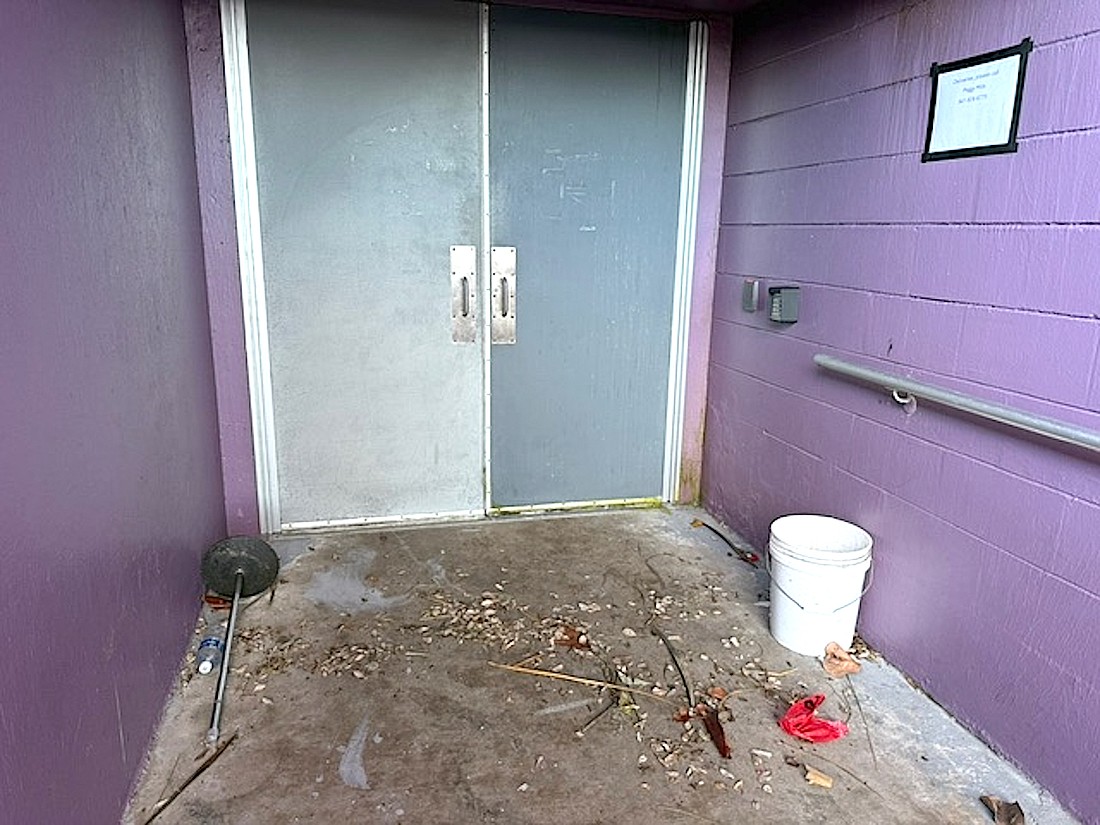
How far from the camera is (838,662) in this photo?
2.35 m

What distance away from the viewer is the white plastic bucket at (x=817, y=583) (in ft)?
7.55

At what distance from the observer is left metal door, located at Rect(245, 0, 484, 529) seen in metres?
2.87

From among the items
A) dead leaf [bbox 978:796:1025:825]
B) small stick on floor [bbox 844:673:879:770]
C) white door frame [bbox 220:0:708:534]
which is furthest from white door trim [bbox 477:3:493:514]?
dead leaf [bbox 978:796:1025:825]

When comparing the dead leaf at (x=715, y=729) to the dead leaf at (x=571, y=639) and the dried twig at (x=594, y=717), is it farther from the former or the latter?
the dead leaf at (x=571, y=639)

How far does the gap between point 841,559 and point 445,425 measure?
1726mm

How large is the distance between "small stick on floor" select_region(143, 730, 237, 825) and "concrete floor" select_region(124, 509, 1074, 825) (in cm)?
2

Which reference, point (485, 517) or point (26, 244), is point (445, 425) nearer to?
point (485, 517)

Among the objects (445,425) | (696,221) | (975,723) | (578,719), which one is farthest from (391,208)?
(975,723)

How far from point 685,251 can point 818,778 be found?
7.21ft

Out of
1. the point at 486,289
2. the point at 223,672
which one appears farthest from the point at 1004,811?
the point at 486,289

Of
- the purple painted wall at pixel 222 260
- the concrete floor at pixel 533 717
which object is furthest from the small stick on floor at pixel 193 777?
the purple painted wall at pixel 222 260

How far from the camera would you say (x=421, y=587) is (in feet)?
9.25

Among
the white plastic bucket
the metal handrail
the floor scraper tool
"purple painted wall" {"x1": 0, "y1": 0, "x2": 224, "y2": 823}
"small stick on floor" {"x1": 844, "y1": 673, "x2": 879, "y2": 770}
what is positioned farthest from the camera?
the floor scraper tool

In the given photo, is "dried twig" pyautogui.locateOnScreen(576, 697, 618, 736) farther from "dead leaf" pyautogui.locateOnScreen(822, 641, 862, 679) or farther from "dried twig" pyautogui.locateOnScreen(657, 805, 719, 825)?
"dead leaf" pyautogui.locateOnScreen(822, 641, 862, 679)
